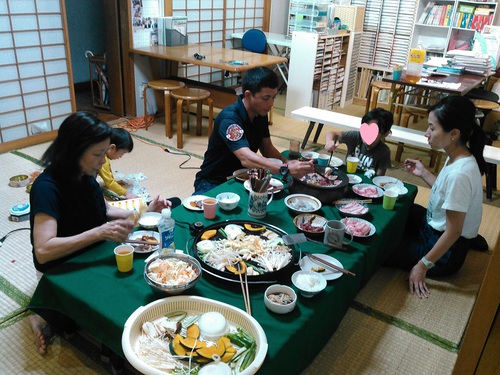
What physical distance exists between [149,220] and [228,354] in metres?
0.78

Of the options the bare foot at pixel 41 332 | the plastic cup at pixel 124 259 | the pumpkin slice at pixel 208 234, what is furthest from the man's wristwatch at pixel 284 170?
the bare foot at pixel 41 332

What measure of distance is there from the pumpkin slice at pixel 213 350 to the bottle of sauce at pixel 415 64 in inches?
146

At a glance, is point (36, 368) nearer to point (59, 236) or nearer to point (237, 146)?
point (59, 236)

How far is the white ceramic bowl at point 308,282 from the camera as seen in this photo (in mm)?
1404

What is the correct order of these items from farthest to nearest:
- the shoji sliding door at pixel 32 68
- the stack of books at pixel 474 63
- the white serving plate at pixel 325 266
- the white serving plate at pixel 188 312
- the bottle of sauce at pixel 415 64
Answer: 1. the stack of books at pixel 474 63
2. the bottle of sauce at pixel 415 64
3. the shoji sliding door at pixel 32 68
4. the white serving plate at pixel 325 266
5. the white serving plate at pixel 188 312

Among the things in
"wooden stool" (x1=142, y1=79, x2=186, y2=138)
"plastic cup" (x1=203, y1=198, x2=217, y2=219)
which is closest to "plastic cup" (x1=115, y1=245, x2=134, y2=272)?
"plastic cup" (x1=203, y1=198, x2=217, y2=219)

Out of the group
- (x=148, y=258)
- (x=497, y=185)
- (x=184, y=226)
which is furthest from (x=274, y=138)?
(x=148, y=258)

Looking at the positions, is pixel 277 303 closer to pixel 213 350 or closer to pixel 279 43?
pixel 213 350

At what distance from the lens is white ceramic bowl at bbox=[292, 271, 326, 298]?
1404 mm

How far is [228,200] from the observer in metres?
1.93

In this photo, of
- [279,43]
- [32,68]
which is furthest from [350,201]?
[279,43]

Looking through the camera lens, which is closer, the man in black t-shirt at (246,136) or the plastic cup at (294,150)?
the man in black t-shirt at (246,136)

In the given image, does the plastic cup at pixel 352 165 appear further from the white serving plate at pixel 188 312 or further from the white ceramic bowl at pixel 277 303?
the white serving plate at pixel 188 312

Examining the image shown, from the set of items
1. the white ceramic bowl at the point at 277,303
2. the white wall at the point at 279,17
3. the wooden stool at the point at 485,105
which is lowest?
the white ceramic bowl at the point at 277,303
